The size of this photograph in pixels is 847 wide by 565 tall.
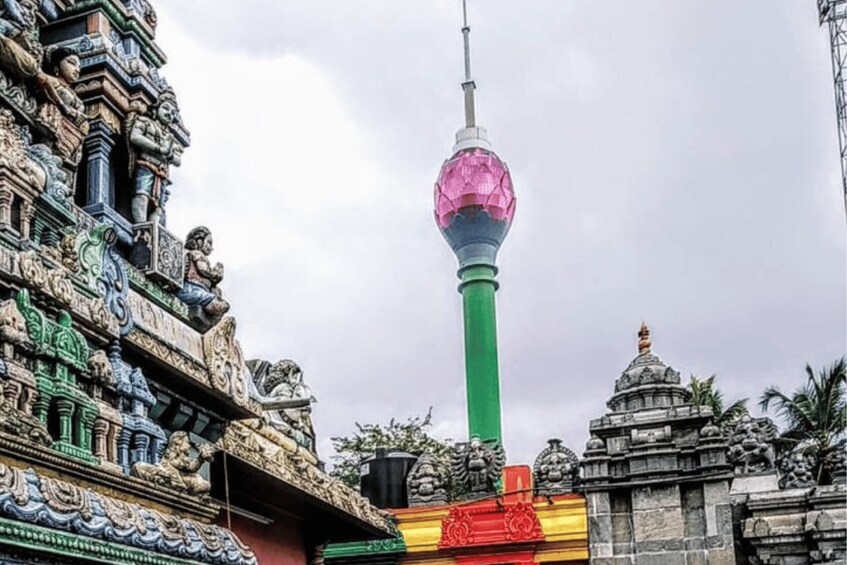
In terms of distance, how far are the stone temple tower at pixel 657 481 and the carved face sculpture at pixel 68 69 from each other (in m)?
11.3

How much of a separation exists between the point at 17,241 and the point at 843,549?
1280cm

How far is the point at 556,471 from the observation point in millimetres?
18125

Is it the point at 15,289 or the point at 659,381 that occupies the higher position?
the point at 659,381

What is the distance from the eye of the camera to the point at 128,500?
18.6ft

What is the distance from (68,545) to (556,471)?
13.8 m

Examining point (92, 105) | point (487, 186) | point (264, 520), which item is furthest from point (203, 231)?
point (487, 186)

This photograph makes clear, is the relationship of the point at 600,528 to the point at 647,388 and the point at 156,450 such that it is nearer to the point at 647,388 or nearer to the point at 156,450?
the point at 647,388

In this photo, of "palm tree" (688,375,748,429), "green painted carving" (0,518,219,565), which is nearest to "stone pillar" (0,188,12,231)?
"green painted carving" (0,518,219,565)

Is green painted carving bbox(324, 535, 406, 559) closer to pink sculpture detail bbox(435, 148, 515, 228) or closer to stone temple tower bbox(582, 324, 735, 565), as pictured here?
stone temple tower bbox(582, 324, 735, 565)

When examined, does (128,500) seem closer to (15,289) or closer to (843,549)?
(15,289)

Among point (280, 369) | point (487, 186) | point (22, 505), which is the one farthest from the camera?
point (487, 186)

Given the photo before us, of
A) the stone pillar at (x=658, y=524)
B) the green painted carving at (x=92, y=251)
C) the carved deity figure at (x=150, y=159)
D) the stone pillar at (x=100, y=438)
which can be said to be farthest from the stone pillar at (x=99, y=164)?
the stone pillar at (x=658, y=524)

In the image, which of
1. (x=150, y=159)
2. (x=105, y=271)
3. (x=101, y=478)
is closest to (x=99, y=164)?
(x=150, y=159)

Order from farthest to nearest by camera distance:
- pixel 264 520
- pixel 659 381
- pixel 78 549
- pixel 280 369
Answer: pixel 659 381, pixel 280 369, pixel 264 520, pixel 78 549
